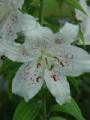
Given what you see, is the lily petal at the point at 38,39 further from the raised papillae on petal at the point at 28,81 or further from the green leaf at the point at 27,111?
the green leaf at the point at 27,111

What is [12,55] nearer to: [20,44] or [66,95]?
[20,44]

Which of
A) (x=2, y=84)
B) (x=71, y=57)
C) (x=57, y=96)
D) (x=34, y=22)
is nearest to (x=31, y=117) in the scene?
(x=57, y=96)

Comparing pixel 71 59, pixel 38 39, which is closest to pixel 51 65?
pixel 71 59

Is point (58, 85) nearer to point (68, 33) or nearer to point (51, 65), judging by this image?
point (51, 65)

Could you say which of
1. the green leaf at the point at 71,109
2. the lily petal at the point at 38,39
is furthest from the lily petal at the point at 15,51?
the green leaf at the point at 71,109

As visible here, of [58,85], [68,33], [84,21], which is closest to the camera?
[68,33]

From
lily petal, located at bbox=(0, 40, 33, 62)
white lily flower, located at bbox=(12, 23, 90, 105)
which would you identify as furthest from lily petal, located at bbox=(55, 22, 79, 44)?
lily petal, located at bbox=(0, 40, 33, 62)
